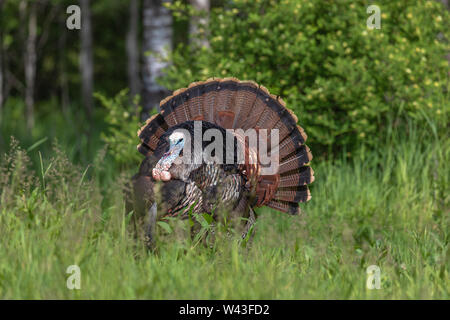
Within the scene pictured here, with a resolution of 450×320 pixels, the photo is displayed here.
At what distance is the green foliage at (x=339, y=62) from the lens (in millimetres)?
6090

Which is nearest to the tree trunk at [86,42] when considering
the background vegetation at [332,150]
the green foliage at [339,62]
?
the background vegetation at [332,150]

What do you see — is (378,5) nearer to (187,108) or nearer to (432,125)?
(432,125)

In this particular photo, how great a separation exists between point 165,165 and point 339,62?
3.03 m

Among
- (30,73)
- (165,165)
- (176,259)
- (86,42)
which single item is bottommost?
(176,259)

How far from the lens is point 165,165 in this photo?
359cm

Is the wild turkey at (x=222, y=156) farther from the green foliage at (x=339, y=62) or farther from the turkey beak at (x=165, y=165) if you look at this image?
the green foliage at (x=339, y=62)

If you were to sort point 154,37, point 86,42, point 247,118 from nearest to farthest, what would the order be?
1. point 247,118
2. point 154,37
3. point 86,42

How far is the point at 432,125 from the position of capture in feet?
19.9

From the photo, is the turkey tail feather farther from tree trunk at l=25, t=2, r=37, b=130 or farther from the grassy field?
tree trunk at l=25, t=2, r=37, b=130

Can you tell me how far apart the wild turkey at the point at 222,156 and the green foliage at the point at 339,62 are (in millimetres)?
1616

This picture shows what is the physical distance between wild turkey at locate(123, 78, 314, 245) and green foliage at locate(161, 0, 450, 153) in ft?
5.30

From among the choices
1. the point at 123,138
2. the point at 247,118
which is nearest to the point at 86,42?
the point at 123,138

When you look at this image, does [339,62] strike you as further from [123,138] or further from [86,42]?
[86,42]
